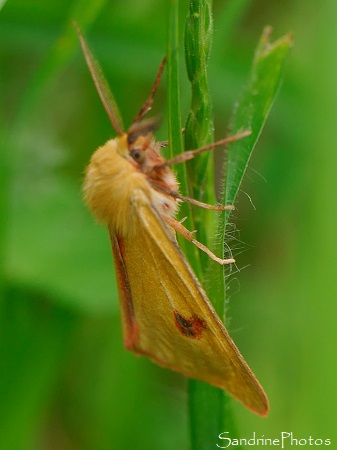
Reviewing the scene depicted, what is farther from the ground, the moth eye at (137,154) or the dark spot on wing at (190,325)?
the moth eye at (137,154)

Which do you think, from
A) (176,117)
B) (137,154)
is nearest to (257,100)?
(176,117)

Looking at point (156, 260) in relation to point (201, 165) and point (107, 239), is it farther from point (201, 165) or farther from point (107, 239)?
point (107, 239)

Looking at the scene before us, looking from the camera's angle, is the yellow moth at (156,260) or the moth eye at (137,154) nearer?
the yellow moth at (156,260)

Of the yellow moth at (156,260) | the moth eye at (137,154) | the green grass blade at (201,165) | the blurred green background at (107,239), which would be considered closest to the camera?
the green grass blade at (201,165)

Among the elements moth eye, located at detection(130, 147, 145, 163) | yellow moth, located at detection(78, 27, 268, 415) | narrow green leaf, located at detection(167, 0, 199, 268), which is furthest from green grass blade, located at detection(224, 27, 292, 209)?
moth eye, located at detection(130, 147, 145, 163)

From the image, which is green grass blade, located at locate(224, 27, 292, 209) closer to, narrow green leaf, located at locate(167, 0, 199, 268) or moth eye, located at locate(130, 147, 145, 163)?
narrow green leaf, located at locate(167, 0, 199, 268)

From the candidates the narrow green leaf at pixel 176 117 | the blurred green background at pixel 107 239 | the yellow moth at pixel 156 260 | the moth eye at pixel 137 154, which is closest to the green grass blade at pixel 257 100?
the yellow moth at pixel 156 260

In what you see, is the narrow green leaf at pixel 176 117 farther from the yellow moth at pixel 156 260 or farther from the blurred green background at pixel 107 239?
the blurred green background at pixel 107 239
